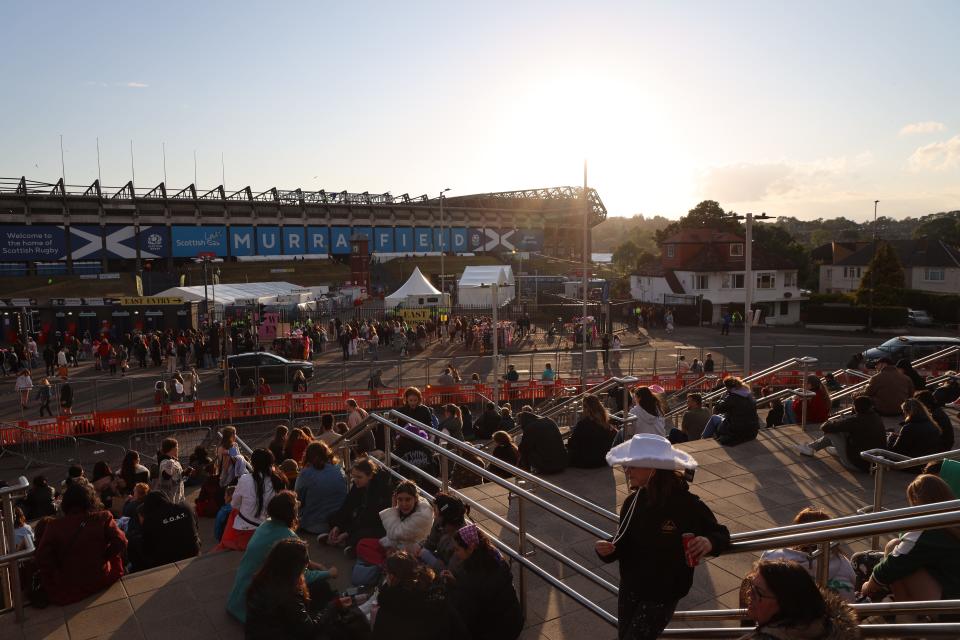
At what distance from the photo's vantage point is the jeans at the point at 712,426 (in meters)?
9.66

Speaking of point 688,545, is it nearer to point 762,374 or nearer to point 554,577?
point 554,577

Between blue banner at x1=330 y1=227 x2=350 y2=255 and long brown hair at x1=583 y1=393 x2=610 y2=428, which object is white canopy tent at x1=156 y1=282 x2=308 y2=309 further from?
long brown hair at x1=583 y1=393 x2=610 y2=428

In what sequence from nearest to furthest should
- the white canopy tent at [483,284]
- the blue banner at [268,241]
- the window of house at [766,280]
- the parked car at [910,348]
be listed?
the parked car at [910,348] < the white canopy tent at [483,284] < the window of house at [766,280] < the blue banner at [268,241]

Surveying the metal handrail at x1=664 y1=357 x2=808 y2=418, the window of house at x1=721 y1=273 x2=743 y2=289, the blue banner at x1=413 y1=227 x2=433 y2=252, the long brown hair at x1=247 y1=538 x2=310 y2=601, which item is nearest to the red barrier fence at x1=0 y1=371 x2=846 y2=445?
the metal handrail at x1=664 y1=357 x2=808 y2=418

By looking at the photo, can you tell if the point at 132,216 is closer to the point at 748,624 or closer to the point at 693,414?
the point at 693,414

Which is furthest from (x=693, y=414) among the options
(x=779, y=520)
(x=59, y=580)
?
(x=59, y=580)

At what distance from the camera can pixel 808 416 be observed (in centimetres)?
1045

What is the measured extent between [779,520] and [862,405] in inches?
85.7

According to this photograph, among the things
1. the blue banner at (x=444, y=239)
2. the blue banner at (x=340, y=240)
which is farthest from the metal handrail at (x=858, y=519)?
the blue banner at (x=444, y=239)

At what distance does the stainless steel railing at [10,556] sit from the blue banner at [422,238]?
228 feet

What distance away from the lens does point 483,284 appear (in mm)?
38938

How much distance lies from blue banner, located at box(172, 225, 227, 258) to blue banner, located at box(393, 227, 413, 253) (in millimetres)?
18670

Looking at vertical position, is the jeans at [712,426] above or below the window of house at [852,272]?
below

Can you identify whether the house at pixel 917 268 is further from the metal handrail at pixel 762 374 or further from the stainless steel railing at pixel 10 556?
the stainless steel railing at pixel 10 556
